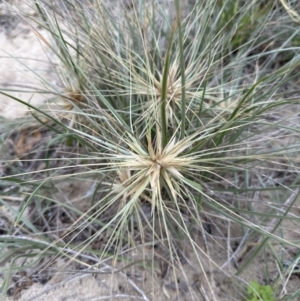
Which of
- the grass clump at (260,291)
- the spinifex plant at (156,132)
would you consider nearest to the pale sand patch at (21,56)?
the spinifex plant at (156,132)

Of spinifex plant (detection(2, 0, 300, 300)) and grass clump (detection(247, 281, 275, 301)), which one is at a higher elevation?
spinifex plant (detection(2, 0, 300, 300))

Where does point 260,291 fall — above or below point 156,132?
below

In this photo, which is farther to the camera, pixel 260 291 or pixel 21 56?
pixel 21 56

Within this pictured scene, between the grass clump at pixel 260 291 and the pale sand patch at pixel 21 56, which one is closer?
the grass clump at pixel 260 291

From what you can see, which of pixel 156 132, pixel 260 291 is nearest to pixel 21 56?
pixel 156 132

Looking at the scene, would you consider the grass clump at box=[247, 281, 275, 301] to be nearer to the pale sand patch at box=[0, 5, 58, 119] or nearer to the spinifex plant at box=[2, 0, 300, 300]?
the spinifex plant at box=[2, 0, 300, 300]

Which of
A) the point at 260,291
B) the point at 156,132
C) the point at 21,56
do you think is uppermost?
the point at 21,56

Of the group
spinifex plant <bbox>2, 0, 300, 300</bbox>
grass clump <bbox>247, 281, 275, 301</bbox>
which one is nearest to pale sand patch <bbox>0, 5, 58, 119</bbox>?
spinifex plant <bbox>2, 0, 300, 300</bbox>

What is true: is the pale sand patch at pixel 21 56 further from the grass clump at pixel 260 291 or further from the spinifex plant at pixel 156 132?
the grass clump at pixel 260 291

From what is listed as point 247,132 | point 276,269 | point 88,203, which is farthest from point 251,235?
point 88,203

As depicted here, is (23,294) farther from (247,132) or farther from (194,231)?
(247,132)

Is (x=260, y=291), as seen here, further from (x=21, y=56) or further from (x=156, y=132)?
(x=21, y=56)
